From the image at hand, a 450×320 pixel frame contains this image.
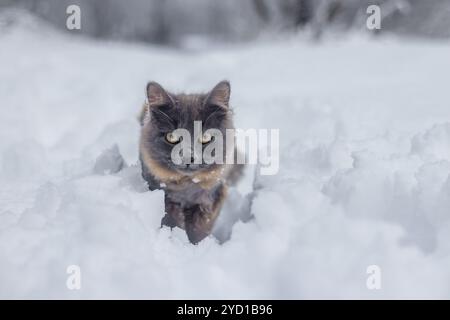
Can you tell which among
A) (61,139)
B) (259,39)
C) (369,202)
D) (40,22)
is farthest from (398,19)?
(369,202)

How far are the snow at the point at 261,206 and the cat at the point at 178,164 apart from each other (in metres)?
0.16

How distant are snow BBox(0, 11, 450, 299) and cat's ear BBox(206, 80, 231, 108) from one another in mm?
528

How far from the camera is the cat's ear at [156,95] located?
249 cm

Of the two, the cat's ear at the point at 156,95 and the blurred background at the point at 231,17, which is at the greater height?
the blurred background at the point at 231,17

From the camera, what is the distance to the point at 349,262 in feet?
5.83

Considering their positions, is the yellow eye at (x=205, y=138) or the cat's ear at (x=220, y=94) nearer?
the yellow eye at (x=205, y=138)

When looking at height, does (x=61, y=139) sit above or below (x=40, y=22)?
below

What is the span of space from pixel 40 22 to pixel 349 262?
→ 23.3 feet

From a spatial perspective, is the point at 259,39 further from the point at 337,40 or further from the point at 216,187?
the point at 216,187
